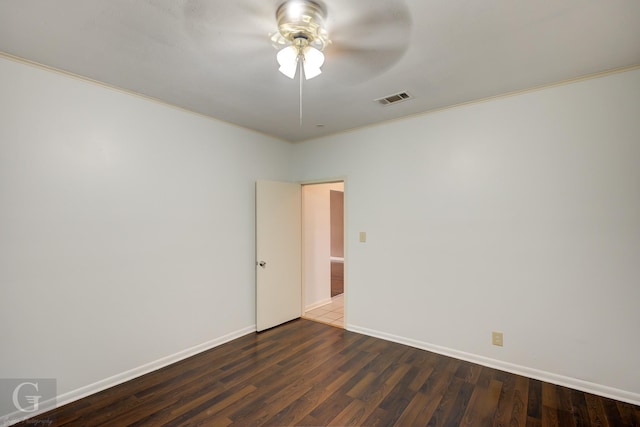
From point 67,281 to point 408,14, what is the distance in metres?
3.16

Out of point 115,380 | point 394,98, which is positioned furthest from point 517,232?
point 115,380

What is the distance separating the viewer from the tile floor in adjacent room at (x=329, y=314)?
164 inches

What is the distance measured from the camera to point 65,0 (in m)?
1.61

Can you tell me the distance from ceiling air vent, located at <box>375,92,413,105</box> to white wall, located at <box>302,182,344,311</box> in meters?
1.73

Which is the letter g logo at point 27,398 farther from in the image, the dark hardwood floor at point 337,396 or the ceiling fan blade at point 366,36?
the ceiling fan blade at point 366,36

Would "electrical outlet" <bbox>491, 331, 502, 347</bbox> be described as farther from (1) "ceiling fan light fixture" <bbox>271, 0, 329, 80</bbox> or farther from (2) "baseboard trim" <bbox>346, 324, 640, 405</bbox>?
(1) "ceiling fan light fixture" <bbox>271, 0, 329, 80</bbox>

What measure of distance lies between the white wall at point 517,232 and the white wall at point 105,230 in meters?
1.91

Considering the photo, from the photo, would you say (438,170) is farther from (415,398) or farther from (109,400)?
(109,400)

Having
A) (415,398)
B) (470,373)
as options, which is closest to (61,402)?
(415,398)

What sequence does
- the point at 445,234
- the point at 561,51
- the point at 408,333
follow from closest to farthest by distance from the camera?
the point at 561,51 → the point at 445,234 → the point at 408,333

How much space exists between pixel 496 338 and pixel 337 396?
1.66m

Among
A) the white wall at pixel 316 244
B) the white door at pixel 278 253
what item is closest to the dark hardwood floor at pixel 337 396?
the white door at pixel 278 253

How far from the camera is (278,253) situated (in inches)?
161

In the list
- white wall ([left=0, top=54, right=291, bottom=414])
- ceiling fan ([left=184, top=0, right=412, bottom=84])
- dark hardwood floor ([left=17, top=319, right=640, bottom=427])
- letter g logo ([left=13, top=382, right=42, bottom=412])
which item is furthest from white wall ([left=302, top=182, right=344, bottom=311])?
letter g logo ([left=13, top=382, right=42, bottom=412])
